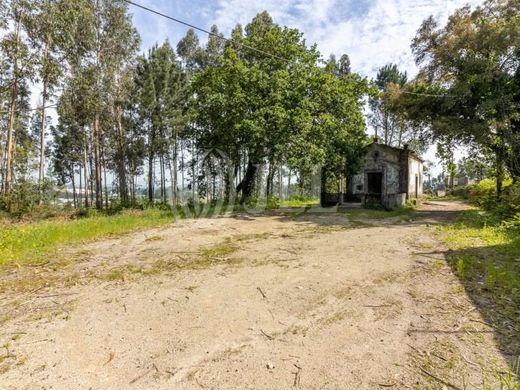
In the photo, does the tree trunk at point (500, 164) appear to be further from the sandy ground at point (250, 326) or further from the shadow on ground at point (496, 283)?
the sandy ground at point (250, 326)

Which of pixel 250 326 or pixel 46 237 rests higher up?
pixel 46 237

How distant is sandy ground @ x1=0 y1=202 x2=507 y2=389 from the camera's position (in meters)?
2.27

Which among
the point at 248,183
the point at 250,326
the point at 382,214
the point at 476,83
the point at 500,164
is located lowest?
the point at 250,326

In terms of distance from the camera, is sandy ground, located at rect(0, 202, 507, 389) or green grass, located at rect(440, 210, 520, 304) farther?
green grass, located at rect(440, 210, 520, 304)

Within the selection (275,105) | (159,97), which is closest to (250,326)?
(275,105)

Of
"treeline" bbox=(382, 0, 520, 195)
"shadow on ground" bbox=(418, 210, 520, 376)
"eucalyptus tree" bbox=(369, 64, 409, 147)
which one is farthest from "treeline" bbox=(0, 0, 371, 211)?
"eucalyptus tree" bbox=(369, 64, 409, 147)

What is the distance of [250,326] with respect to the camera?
303cm

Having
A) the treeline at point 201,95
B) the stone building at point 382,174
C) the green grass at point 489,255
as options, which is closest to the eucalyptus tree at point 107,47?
the treeline at point 201,95

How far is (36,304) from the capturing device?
3.58 metres

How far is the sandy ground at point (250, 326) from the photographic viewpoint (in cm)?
227

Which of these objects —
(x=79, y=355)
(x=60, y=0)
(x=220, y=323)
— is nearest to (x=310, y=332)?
(x=220, y=323)

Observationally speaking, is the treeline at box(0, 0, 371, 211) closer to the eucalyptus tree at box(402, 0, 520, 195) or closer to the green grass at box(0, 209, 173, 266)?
the eucalyptus tree at box(402, 0, 520, 195)

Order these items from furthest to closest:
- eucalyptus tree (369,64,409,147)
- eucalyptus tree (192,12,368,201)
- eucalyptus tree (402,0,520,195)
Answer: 1. eucalyptus tree (369,64,409,147)
2. eucalyptus tree (192,12,368,201)
3. eucalyptus tree (402,0,520,195)

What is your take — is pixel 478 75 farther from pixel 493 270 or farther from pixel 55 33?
pixel 55 33
